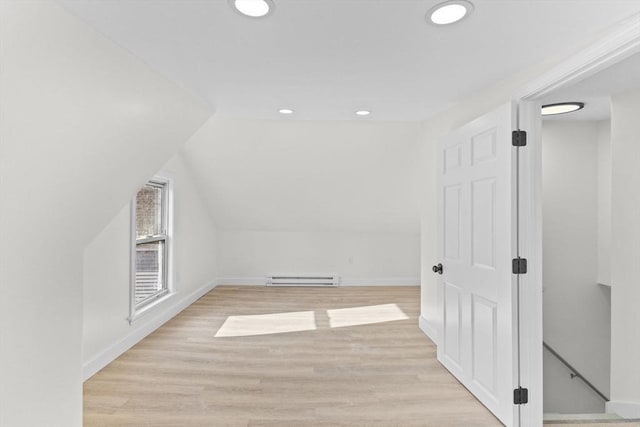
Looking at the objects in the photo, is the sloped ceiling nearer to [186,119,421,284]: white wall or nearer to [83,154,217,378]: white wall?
[186,119,421,284]: white wall

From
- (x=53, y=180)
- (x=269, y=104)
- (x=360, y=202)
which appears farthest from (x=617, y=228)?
(x=53, y=180)

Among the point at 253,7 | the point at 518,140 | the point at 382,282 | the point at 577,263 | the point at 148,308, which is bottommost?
the point at 382,282

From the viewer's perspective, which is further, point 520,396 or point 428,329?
point 428,329

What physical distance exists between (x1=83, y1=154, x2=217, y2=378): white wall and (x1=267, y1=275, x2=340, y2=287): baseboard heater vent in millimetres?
1599

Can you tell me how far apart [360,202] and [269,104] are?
2839 millimetres

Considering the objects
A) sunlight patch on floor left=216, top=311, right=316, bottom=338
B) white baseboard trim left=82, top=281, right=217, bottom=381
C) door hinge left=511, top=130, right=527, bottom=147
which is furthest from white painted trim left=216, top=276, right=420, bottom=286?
door hinge left=511, top=130, right=527, bottom=147

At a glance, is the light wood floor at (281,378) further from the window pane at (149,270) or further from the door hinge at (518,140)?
the door hinge at (518,140)

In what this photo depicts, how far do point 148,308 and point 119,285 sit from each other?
0.66m

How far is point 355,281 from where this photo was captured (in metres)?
6.29

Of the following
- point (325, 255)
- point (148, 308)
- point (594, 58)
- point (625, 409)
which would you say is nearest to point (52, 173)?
point (148, 308)

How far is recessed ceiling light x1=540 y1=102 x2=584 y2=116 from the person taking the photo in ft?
9.94

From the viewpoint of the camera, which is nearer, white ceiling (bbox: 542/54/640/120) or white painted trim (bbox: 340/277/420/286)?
white ceiling (bbox: 542/54/640/120)

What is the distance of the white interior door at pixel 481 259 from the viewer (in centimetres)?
218

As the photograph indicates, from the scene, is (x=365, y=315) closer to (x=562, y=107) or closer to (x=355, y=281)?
(x=355, y=281)
